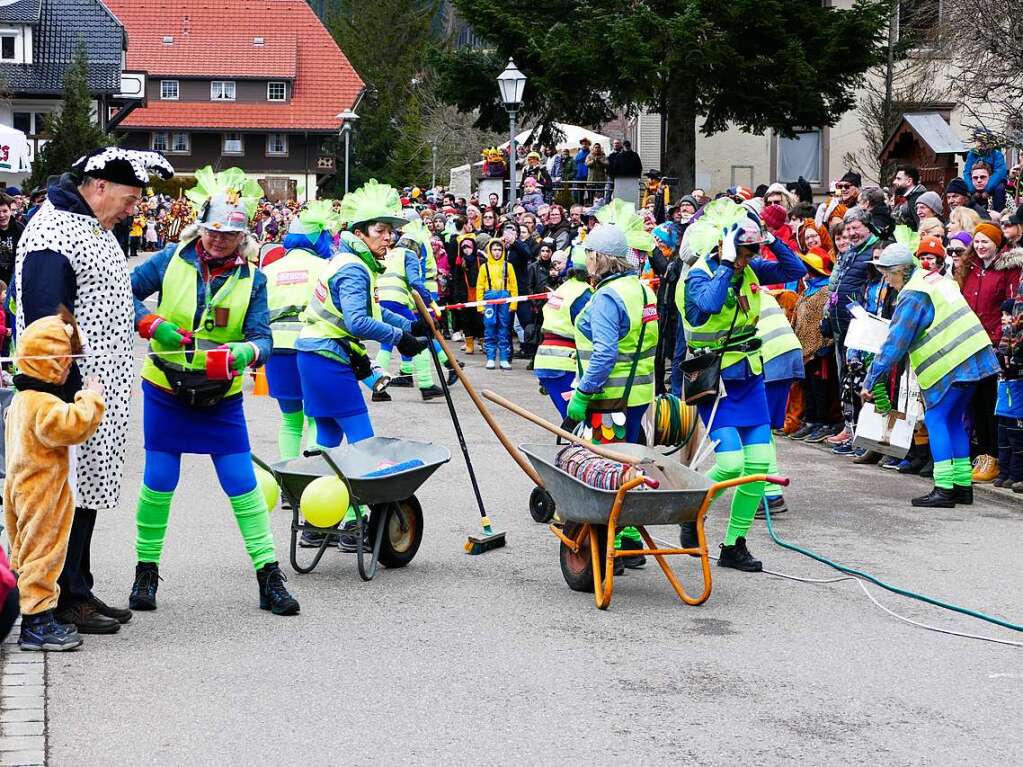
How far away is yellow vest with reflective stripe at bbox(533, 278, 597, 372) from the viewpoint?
1081 centimetres

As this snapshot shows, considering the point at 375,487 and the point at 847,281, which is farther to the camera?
the point at 847,281

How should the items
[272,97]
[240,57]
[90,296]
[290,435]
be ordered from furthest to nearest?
[240,57] < [272,97] < [290,435] < [90,296]

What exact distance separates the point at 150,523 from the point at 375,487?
1.15 metres

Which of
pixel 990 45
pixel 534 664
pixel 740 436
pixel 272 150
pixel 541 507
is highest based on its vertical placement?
pixel 272 150

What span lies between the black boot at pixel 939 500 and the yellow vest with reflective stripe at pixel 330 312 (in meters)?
4.13

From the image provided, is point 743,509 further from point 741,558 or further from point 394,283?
point 394,283

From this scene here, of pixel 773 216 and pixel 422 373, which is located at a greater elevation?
pixel 773 216

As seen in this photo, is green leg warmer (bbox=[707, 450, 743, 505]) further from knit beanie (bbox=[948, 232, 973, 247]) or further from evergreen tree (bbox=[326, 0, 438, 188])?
evergreen tree (bbox=[326, 0, 438, 188])

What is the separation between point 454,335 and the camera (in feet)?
81.5

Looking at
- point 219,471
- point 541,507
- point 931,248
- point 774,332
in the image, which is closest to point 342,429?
point 541,507

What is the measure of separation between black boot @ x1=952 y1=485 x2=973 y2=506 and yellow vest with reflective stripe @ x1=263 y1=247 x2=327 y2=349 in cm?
Answer: 450

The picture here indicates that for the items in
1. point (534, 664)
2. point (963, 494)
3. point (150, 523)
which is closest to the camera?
point (534, 664)

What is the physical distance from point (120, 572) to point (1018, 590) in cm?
456

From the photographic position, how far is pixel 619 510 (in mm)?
7156
